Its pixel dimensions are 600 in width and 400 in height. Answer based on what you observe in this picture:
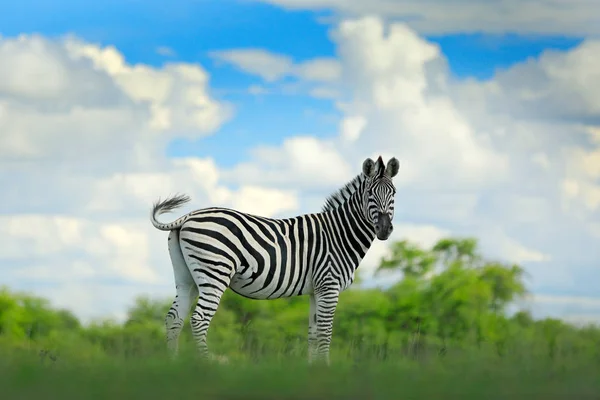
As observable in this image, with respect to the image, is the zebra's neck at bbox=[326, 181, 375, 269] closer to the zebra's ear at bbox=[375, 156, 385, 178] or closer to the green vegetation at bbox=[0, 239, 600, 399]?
the zebra's ear at bbox=[375, 156, 385, 178]

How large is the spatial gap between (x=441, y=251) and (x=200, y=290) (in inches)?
845

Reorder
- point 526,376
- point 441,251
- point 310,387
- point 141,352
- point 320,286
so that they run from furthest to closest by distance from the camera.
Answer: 1. point 441,251
2. point 320,286
3. point 141,352
4. point 526,376
5. point 310,387

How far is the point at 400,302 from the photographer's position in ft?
102

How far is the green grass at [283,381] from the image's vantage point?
677 cm

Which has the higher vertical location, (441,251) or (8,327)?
(441,251)

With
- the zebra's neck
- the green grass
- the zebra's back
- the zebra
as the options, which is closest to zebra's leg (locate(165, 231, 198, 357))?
the zebra

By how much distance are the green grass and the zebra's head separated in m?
4.14

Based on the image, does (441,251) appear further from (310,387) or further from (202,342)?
(310,387)

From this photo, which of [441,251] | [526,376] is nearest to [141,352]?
[526,376]

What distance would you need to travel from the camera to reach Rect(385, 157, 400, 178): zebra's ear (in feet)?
44.8

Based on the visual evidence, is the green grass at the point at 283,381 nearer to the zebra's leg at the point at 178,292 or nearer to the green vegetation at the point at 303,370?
the green vegetation at the point at 303,370

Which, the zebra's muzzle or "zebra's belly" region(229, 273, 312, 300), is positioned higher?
the zebra's muzzle

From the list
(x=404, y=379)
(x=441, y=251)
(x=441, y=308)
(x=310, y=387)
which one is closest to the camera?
(x=310, y=387)

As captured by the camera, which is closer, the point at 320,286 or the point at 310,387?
the point at 310,387
